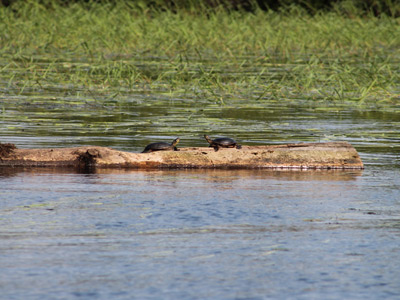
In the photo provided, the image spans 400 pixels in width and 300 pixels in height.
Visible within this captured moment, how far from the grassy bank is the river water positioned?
5466 millimetres

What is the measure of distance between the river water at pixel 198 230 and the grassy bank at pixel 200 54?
17.9 ft

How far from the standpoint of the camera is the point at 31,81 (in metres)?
17.5

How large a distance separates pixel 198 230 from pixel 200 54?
16.3 meters

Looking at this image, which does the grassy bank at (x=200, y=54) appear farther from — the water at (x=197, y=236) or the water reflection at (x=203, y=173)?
the water at (x=197, y=236)

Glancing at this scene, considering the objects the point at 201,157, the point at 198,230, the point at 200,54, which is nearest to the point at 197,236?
the point at 198,230

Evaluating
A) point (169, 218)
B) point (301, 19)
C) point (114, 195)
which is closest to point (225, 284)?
point (169, 218)

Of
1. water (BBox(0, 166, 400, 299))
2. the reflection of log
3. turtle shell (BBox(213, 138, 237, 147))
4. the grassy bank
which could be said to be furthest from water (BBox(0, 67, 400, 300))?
the grassy bank

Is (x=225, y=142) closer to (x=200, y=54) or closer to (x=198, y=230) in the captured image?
(x=198, y=230)

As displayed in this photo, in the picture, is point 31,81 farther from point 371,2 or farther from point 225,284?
point 371,2

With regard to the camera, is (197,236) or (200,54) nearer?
(197,236)

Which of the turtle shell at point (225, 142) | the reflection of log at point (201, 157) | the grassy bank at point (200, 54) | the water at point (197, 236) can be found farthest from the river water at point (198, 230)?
the grassy bank at point (200, 54)

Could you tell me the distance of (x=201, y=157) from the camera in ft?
30.9

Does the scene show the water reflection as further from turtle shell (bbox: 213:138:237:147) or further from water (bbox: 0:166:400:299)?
turtle shell (bbox: 213:138:237:147)

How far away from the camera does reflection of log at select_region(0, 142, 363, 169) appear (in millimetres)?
9297
